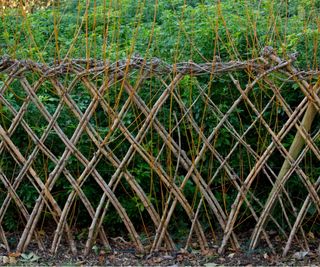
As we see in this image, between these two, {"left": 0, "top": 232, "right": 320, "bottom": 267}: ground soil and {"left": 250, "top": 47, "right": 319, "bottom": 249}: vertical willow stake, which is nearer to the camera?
{"left": 250, "top": 47, "right": 319, "bottom": 249}: vertical willow stake

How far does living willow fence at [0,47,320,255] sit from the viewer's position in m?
4.11

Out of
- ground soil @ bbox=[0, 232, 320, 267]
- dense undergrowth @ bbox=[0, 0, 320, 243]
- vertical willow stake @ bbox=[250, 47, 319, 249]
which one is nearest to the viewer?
vertical willow stake @ bbox=[250, 47, 319, 249]

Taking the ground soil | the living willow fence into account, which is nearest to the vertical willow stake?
the living willow fence

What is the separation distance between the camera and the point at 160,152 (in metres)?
4.12

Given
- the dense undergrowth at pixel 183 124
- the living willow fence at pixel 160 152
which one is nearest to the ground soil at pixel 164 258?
the living willow fence at pixel 160 152

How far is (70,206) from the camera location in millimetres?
4250

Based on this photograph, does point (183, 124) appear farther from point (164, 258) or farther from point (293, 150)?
point (164, 258)

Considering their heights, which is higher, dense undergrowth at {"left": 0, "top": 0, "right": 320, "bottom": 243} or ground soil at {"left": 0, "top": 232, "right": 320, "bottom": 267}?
dense undergrowth at {"left": 0, "top": 0, "right": 320, "bottom": 243}

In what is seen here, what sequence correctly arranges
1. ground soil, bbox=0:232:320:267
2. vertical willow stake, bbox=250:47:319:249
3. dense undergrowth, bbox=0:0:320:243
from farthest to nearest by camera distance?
dense undergrowth, bbox=0:0:320:243 < ground soil, bbox=0:232:320:267 < vertical willow stake, bbox=250:47:319:249

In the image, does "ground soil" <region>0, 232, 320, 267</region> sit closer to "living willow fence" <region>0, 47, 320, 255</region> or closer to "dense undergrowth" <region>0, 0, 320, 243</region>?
"living willow fence" <region>0, 47, 320, 255</region>

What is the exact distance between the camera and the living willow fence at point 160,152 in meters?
4.11

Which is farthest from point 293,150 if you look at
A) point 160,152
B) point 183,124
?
point 160,152

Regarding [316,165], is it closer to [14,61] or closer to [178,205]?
[178,205]

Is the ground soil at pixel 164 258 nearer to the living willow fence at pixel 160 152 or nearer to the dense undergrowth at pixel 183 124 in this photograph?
the living willow fence at pixel 160 152
